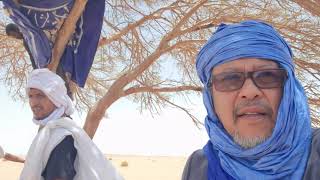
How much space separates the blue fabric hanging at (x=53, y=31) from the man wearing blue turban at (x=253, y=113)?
4237 millimetres

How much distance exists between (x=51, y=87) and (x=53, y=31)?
2.08 m

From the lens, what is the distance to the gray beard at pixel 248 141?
192 centimetres

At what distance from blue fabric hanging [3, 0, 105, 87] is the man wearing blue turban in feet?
13.9

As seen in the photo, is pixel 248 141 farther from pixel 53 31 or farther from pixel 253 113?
pixel 53 31

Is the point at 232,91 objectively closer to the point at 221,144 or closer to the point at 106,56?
the point at 221,144

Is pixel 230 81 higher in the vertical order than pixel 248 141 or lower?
higher

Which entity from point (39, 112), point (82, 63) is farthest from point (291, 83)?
point (82, 63)

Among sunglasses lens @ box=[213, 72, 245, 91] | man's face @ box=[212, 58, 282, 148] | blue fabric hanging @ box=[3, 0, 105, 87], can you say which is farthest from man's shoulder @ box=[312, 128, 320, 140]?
blue fabric hanging @ box=[3, 0, 105, 87]

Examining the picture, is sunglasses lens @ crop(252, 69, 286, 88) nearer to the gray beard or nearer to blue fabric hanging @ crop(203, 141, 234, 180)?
the gray beard

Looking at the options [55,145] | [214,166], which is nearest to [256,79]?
[214,166]

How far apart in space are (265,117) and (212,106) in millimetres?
228

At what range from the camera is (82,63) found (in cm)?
629

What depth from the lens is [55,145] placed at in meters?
3.98

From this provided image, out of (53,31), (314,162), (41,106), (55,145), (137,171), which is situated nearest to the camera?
(314,162)
